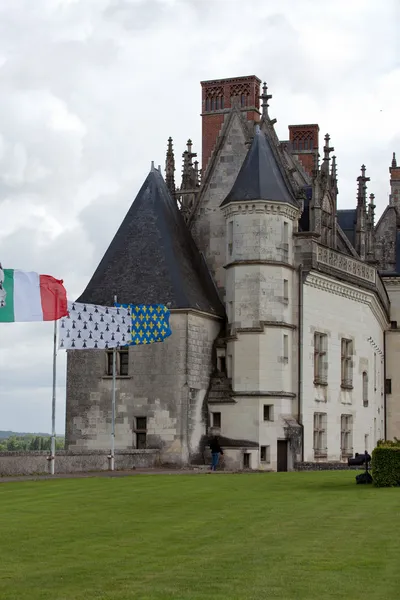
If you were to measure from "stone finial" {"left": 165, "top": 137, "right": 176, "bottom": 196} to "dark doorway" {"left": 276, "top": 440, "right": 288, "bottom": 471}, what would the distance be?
40.4 feet

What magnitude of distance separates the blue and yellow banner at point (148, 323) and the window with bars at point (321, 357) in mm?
8816

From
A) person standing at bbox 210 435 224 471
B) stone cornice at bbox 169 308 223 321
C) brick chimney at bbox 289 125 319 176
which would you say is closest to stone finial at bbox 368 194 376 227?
brick chimney at bbox 289 125 319 176

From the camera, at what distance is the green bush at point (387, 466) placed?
26.0 meters

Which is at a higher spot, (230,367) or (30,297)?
(30,297)

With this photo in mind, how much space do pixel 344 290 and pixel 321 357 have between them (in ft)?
13.1

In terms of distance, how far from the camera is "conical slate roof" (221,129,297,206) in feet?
143

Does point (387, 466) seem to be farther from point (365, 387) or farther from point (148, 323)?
point (365, 387)

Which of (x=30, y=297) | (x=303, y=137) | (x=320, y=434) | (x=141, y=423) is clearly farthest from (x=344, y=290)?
(x=30, y=297)

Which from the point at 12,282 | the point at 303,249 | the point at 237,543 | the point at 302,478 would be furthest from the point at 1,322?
the point at 237,543

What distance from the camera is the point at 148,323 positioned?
3981 cm

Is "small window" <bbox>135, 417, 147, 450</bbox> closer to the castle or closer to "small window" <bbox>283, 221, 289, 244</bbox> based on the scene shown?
the castle

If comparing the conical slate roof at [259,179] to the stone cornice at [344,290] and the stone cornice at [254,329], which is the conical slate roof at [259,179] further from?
the stone cornice at [254,329]

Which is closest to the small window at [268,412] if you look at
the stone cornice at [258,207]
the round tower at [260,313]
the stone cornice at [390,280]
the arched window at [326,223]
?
the round tower at [260,313]

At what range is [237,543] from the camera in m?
14.7
